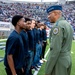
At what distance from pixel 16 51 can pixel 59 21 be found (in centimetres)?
82

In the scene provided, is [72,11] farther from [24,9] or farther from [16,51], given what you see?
[16,51]

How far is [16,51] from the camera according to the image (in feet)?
13.7

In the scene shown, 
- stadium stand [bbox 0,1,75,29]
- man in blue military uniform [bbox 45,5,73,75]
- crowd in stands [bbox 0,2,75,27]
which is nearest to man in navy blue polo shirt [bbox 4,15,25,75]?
man in blue military uniform [bbox 45,5,73,75]

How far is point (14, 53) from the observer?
414 cm

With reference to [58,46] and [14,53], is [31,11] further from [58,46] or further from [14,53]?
[58,46]

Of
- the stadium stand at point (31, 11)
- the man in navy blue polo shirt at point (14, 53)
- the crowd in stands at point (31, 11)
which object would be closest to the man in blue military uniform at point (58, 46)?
the man in navy blue polo shirt at point (14, 53)

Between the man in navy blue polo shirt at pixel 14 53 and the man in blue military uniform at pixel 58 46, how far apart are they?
0.53 meters

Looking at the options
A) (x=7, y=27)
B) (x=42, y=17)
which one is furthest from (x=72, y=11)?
(x=7, y=27)

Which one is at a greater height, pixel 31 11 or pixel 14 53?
pixel 14 53

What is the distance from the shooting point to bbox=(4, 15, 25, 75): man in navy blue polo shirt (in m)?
4.06

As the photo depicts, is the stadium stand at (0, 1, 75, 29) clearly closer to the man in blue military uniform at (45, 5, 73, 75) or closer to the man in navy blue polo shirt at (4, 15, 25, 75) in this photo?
the man in navy blue polo shirt at (4, 15, 25, 75)

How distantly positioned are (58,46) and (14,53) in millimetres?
744

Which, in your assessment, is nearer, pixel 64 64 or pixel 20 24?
pixel 64 64

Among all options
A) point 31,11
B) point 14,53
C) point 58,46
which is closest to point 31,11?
point 31,11
